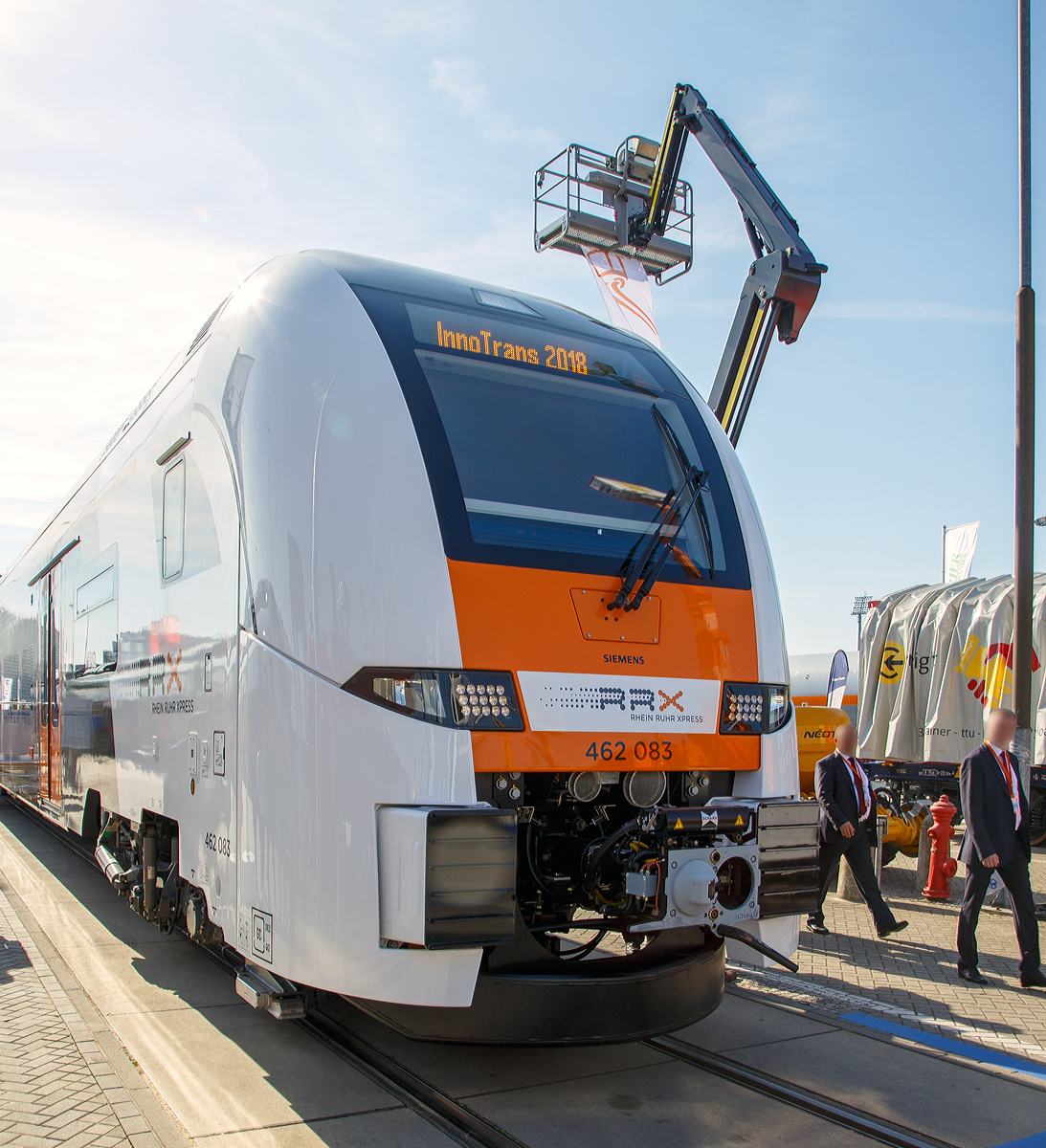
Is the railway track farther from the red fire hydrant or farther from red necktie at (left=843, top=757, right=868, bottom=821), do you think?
the red fire hydrant

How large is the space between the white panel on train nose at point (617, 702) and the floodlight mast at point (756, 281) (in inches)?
203

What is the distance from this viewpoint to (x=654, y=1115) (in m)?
4.11

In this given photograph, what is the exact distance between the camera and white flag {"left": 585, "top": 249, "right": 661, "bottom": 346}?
20.0 metres

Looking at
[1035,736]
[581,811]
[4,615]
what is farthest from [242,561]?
[1035,736]

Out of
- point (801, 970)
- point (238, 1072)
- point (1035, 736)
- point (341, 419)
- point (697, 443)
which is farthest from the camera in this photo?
point (1035, 736)

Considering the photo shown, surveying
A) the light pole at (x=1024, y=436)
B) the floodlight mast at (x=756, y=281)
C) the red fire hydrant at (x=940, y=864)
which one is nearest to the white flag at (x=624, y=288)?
the floodlight mast at (x=756, y=281)

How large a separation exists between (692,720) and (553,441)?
54.4 inches

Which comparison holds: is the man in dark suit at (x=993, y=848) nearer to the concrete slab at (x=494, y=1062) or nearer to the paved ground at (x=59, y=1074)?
the concrete slab at (x=494, y=1062)

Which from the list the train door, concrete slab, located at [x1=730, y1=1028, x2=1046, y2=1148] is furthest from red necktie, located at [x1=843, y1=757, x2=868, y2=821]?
the train door

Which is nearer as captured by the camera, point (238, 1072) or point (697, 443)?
point (238, 1072)

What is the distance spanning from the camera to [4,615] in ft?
42.4

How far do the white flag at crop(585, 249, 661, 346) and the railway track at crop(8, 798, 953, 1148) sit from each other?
16.0 m

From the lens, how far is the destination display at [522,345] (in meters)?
4.58

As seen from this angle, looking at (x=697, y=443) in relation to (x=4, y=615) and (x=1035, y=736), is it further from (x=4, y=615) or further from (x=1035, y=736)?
(x=4, y=615)
